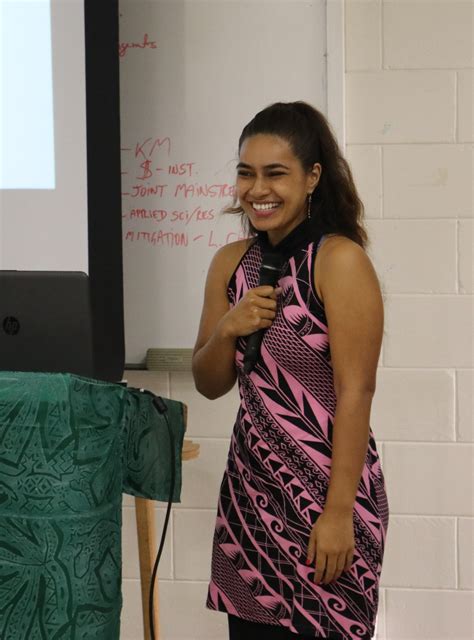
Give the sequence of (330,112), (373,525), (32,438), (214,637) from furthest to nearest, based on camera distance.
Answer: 1. (214,637)
2. (330,112)
3. (373,525)
4. (32,438)

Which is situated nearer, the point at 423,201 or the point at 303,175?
the point at 303,175

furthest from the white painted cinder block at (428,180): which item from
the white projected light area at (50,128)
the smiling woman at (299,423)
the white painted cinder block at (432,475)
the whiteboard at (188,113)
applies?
the white projected light area at (50,128)

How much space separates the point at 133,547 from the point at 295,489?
1038 mm

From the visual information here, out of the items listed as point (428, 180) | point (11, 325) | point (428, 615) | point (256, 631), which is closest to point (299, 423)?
point (256, 631)

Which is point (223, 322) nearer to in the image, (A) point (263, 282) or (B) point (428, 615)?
(A) point (263, 282)

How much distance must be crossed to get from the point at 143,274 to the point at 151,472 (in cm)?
97

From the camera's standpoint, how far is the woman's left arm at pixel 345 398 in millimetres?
1288

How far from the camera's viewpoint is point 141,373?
2.17 metres

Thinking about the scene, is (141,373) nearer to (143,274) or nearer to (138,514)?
(143,274)

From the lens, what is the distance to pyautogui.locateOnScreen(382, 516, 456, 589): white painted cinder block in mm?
2133

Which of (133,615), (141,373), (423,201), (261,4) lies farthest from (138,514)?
(261,4)

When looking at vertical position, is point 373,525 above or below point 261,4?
below

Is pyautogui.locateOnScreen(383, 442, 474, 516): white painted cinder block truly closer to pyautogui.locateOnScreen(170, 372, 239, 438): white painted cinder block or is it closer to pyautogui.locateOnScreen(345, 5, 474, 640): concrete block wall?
pyautogui.locateOnScreen(345, 5, 474, 640): concrete block wall

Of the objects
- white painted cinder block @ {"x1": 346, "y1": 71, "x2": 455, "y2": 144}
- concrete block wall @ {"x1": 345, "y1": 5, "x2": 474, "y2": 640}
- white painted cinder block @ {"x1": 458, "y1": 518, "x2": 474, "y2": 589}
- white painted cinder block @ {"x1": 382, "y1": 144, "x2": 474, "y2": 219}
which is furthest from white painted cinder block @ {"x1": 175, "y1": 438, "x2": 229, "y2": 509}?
white painted cinder block @ {"x1": 346, "y1": 71, "x2": 455, "y2": 144}
